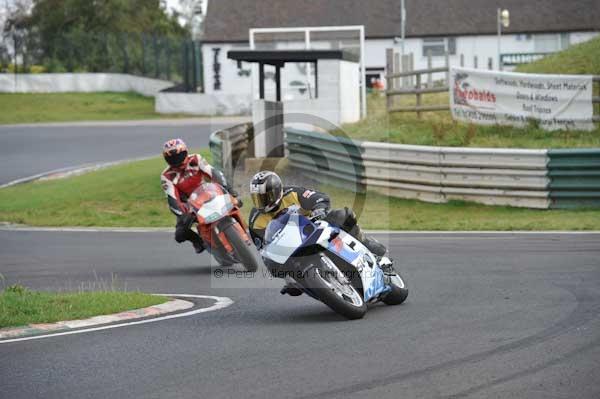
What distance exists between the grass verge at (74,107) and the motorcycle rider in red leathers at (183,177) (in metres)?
35.0

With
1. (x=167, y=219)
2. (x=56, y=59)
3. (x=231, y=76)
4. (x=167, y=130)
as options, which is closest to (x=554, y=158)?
(x=167, y=219)

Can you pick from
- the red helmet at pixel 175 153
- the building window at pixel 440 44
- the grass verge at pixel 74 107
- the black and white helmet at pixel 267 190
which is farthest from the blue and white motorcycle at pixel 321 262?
the building window at pixel 440 44

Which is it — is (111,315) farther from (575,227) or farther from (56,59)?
(56,59)

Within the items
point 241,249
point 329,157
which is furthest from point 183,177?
point 329,157

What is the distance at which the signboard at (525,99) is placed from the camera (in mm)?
22750

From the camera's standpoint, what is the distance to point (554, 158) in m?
19.2

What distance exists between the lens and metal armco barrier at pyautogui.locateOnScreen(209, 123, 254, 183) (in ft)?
73.9

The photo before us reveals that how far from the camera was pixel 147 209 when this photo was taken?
75.8 ft

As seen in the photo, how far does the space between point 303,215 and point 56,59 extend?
176 ft

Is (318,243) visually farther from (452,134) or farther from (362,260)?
(452,134)

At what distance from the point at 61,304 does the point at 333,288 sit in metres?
2.88

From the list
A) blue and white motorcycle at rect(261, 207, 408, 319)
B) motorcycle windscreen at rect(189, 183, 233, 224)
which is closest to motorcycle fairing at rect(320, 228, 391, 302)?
blue and white motorcycle at rect(261, 207, 408, 319)

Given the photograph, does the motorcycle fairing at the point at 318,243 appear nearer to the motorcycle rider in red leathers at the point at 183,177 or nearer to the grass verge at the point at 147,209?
the motorcycle rider in red leathers at the point at 183,177

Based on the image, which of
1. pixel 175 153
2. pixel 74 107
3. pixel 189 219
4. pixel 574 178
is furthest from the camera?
pixel 74 107
